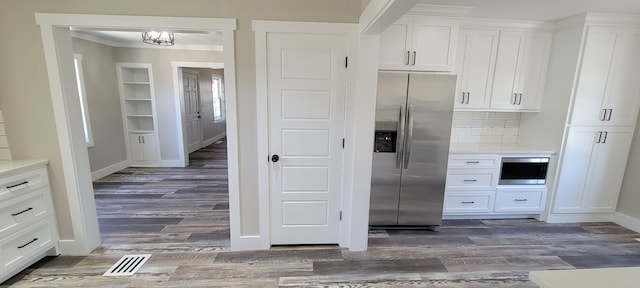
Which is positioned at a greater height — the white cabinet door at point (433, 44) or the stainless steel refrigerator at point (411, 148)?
the white cabinet door at point (433, 44)

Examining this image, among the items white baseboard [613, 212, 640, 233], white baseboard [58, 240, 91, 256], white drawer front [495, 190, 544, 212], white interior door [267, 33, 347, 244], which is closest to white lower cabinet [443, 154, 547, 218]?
white drawer front [495, 190, 544, 212]

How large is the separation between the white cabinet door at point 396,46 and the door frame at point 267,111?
0.55 m

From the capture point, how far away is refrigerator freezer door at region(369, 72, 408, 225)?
2.68 meters

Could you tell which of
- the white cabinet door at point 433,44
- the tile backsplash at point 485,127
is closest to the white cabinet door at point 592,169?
the tile backsplash at point 485,127

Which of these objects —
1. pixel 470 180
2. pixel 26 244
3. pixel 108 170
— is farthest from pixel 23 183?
pixel 470 180

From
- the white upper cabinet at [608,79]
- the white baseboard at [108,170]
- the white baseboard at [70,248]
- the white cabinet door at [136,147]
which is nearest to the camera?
the white baseboard at [70,248]

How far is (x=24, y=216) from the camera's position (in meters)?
2.12

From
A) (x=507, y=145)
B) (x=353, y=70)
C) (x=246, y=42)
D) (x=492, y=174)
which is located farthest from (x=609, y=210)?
(x=246, y=42)

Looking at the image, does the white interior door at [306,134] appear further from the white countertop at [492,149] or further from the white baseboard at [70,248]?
the white baseboard at [70,248]

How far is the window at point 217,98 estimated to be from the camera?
340 inches

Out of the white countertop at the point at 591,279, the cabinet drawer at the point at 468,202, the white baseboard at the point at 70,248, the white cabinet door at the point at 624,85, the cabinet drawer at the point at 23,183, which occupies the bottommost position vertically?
the white baseboard at the point at 70,248

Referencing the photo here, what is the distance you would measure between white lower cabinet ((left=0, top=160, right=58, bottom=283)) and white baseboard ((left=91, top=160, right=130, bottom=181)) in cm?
242

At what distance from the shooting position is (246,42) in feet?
7.38

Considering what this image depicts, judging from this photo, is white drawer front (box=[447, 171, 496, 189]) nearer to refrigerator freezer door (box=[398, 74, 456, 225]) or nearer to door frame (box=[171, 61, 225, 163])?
refrigerator freezer door (box=[398, 74, 456, 225])
